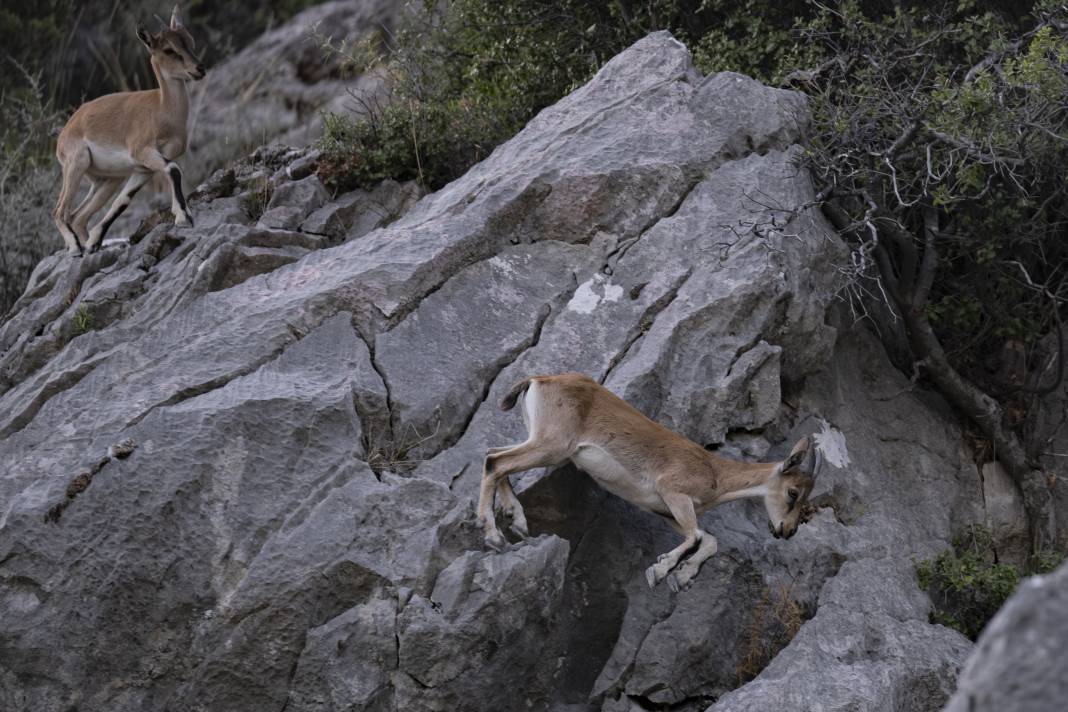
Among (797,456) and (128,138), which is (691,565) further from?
(128,138)

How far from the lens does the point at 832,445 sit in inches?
426

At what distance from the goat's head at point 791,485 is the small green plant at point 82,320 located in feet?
18.4

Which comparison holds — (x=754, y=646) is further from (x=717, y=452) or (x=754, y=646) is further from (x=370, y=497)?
(x=370, y=497)

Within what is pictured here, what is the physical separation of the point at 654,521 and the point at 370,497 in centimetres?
223

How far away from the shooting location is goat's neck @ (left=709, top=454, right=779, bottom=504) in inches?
377

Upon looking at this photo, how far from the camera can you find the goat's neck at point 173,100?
12.5 m

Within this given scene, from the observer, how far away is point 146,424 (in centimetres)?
905

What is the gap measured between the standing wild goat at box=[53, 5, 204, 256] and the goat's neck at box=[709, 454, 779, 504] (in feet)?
18.9

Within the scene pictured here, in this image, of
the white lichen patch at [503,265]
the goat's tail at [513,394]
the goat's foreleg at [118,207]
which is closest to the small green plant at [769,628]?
the goat's tail at [513,394]

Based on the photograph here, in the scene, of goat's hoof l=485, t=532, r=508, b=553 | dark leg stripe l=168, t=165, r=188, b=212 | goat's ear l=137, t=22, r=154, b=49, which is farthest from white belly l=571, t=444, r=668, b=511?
goat's ear l=137, t=22, r=154, b=49

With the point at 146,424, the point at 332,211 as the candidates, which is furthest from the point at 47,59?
the point at 146,424

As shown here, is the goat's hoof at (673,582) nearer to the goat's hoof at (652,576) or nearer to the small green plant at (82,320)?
the goat's hoof at (652,576)

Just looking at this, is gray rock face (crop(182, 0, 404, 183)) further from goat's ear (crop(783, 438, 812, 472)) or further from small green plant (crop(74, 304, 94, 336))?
goat's ear (crop(783, 438, 812, 472))

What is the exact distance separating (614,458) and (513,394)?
0.85 meters
